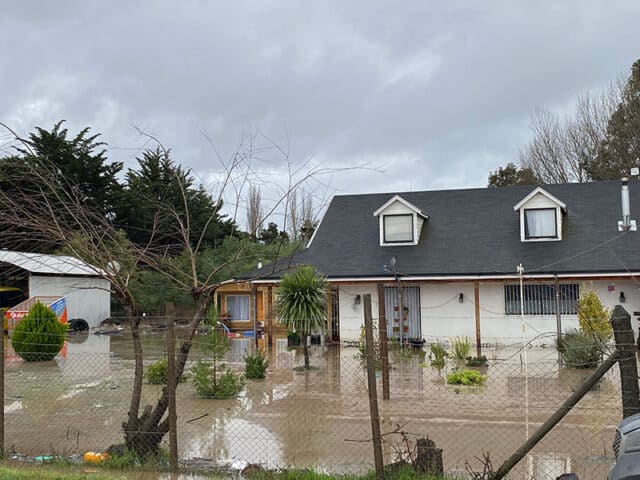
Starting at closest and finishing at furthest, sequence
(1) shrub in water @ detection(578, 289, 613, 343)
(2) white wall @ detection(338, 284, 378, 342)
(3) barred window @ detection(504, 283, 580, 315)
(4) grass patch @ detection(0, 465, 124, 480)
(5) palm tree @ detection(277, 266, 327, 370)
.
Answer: (4) grass patch @ detection(0, 465, 124, 480), (5) palm tree @ detection(277, 266, 327, 370), (1) shrub in water @ detection(578, 289, 613, 343), (3) barred window @ detection(504, 283, 580, 315), (2) white wall @ detection(338, 284, 378, 342)

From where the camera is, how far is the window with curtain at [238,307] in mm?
32375

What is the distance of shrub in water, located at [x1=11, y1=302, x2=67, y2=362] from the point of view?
18453mm

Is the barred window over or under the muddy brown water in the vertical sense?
over

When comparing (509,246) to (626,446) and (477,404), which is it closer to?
(477,404)

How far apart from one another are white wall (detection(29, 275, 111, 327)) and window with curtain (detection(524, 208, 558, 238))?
19.4 meters

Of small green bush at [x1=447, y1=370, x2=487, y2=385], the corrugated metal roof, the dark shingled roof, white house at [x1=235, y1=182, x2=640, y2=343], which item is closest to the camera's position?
the corrugated metal roof

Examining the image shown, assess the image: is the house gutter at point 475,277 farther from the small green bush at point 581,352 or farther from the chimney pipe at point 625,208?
the small green bush at point 581,352

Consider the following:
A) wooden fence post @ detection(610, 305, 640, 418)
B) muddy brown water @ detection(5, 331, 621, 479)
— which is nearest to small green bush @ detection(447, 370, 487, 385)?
muddy brown water @ detection(5, 331, 621, 479)

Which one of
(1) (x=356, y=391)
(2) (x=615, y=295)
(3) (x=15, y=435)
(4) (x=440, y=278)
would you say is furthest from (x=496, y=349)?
(3) (x=15, y=435)

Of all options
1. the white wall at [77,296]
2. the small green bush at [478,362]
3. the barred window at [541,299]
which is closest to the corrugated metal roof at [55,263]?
the white wall at [77,296]

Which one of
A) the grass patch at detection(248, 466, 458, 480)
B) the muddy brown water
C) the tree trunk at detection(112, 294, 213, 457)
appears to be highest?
the tree trunk at detection(112, 294, 213, 457)

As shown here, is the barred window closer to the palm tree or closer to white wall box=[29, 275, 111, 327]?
the palm tree

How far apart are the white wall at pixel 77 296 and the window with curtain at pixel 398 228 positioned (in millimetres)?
14401

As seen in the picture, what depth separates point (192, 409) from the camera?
10.9 metres
